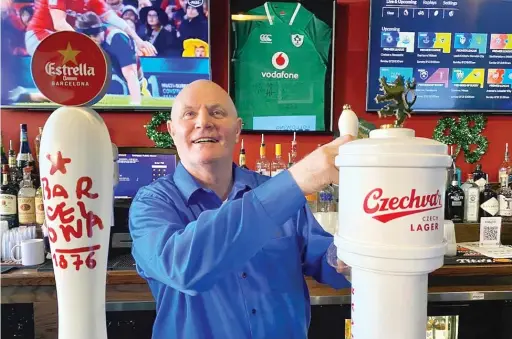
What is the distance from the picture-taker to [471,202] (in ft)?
7.80

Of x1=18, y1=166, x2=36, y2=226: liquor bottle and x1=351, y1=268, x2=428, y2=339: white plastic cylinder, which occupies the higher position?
x1=351, y1=268, x2=428, y2=339: white plastic cylinder

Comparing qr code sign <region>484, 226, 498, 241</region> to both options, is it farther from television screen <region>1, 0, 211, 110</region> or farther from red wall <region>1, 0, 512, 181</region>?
television screen <region>1, 0, 211, 110</region>

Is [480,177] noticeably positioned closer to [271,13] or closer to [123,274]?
[271,13]

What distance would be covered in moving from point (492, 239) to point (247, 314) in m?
1.81

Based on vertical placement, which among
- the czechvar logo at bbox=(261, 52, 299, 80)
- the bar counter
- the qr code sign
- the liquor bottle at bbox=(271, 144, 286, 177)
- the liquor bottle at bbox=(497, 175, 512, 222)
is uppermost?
the czechvar logo at bbox=(261, 52, 299, 80)

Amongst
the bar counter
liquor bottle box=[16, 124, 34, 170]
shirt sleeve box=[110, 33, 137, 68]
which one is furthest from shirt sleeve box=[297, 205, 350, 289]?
liquor bottle box=[16, 124, 34, 170]

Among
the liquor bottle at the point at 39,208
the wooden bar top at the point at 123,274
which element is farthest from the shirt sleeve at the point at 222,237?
the liquor bottle at the point at 39,208

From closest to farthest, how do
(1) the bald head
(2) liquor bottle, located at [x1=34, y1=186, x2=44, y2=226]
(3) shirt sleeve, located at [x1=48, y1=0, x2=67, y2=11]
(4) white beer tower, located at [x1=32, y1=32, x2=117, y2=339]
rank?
(4) white beer tower, located at [x1=32, y1=32, x2=117, y2=339] < (1) the bald head < (2) liquor bottle, located at [x1=34, y1=186, x2=44, y2=226] < (3) shirt sleeve, located at [x1=48, y1=0, x2=67, y2=11]

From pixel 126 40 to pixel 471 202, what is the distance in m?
2.14

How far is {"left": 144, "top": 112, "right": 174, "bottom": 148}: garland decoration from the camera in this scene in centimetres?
247

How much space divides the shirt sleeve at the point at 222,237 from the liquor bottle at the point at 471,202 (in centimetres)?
200

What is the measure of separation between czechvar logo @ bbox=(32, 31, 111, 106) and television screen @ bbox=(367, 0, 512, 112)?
2136 millimetres

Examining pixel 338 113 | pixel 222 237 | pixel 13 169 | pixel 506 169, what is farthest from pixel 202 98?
pixel 506 169

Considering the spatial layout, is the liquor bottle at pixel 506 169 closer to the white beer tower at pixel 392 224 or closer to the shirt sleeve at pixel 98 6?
the white beer tower at pixel 392 224
